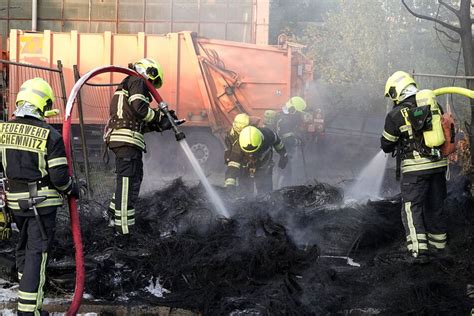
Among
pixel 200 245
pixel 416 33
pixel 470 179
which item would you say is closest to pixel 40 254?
pixel 200 245

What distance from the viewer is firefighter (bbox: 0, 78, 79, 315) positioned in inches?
191

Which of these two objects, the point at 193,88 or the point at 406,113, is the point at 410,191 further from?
the point at 193,88

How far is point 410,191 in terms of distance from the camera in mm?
6426

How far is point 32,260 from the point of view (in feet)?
16.1

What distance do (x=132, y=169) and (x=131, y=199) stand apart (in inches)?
12.9

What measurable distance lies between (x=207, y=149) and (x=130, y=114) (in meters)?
8.49

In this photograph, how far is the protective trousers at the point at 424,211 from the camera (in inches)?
249

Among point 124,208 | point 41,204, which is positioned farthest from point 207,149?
point 41,204

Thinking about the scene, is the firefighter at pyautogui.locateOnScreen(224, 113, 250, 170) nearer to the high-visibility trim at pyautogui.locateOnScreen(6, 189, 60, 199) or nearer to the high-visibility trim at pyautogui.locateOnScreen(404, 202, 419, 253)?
the high-visibility trim at pyautogui.locateOnScreen(404, 202, 419, 253)

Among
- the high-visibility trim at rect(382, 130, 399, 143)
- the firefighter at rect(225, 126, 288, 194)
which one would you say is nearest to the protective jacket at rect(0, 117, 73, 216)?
the high-visibility trim at rect(382, 130, 399, 143)

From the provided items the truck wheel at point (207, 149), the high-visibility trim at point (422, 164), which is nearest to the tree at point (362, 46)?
the truck wheel at point (207, 149)

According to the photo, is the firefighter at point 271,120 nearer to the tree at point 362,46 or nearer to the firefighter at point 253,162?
the firefighter at point 253,162

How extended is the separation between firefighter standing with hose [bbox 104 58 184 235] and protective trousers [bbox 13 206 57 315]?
1966mm

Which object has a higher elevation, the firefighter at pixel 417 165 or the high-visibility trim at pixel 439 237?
the firefighter at pixel 417 165
